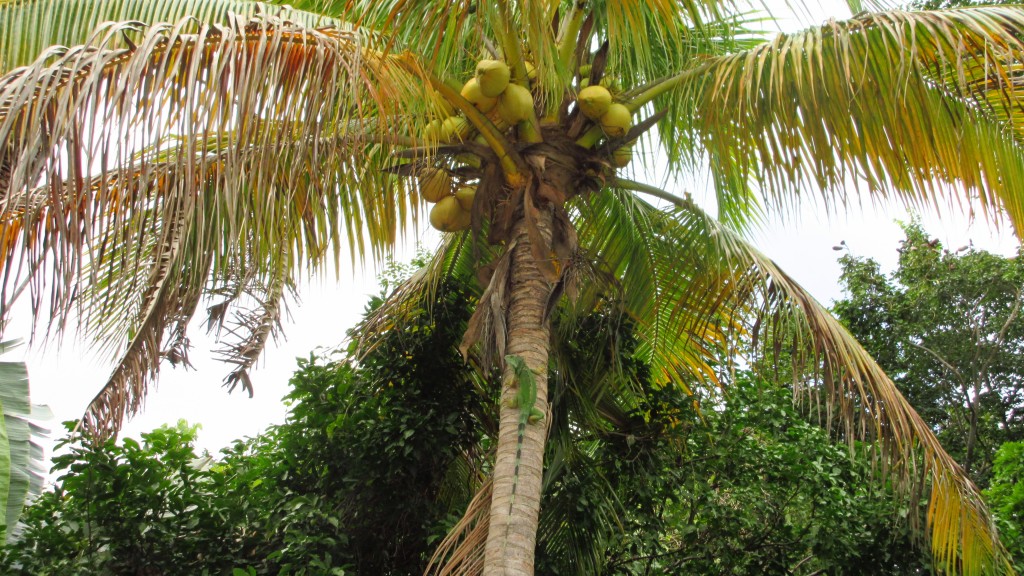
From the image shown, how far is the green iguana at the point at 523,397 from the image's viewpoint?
13.8ft

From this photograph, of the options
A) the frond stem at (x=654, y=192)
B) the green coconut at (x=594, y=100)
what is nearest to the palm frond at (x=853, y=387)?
the frond stem at (x=654, y=192)

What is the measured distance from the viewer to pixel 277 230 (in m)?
4.42

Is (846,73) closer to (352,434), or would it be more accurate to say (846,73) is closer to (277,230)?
(277,230)

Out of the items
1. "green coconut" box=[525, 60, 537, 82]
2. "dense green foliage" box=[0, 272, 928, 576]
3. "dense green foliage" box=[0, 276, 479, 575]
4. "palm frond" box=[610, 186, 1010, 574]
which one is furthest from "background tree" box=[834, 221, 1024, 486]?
"green coconut" box=[525, 60, 537, 82]

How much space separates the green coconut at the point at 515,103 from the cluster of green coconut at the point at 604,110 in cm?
27

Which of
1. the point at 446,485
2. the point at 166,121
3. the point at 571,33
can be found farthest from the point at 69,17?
the point at 446,485

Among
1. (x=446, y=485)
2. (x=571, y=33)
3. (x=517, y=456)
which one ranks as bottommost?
(x=517, y=456)

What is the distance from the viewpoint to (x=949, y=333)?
1196cm

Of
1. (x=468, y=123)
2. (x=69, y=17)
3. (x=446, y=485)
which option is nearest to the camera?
(x=69, y=17)

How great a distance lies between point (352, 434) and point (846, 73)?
350cm

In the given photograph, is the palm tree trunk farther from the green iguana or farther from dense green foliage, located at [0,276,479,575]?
dense green foliage, located at [0,276,479,575]

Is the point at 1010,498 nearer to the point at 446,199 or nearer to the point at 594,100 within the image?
the point at 594,100

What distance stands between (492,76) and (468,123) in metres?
0.40

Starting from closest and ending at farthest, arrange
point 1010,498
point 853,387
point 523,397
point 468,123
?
point 523,397 < point 468,123 < point 853,387 < point 1010,498
